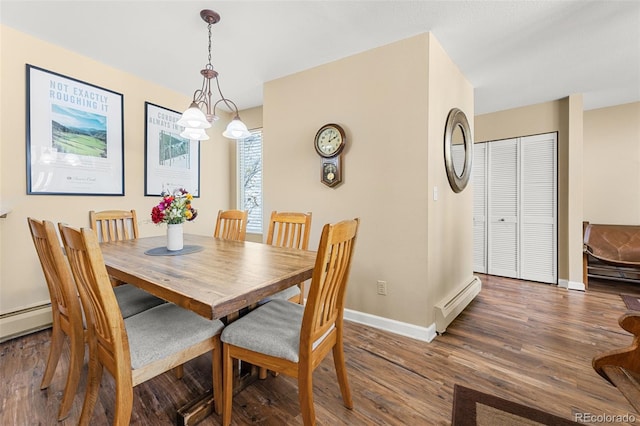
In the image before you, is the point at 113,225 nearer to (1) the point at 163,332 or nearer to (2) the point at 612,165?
(1) the point at 163,332

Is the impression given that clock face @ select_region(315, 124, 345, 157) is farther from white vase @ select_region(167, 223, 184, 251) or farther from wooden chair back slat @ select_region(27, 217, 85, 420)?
wooden chair back slat @ select_region(27, 217, 85, 420)

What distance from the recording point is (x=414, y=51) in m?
2.25

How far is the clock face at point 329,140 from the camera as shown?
101 inches

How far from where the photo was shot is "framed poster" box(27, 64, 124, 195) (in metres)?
2.35

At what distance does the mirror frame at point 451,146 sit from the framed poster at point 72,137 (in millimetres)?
Result: 3300

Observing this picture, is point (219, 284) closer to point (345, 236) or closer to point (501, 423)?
point (345, 236)

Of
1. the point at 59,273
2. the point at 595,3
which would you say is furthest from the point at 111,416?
the point at 595,3

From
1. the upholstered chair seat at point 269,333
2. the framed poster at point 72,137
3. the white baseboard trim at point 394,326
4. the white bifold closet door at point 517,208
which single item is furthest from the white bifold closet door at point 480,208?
the framed poster at point 72,137

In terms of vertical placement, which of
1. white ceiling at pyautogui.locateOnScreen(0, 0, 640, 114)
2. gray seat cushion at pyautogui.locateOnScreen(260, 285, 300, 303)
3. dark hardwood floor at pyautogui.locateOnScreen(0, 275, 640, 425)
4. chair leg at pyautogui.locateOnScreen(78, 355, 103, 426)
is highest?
white ceiling at pyautogui.locateOnScreen(0, 0, 640, 114)

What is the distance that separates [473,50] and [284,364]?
2.93m

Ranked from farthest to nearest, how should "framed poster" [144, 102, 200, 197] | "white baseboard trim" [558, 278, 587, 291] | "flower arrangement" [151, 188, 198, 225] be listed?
"white baseboard trim" [558, 278, 587, 291] < "framed poster" [144, 102, 200, 197] < "flower arrangement" [151, 188, 198, 225]

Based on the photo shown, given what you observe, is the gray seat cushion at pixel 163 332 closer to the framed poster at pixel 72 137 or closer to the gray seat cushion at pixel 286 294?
the gray seat cushion at pixel 286 294

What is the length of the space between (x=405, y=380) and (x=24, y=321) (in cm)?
302

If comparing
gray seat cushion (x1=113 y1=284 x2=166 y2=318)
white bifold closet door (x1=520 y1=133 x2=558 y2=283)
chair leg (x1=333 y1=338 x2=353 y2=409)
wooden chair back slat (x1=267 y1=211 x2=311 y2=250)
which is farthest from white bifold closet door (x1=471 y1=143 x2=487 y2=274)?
gray seat cushion (x1=113 y1=284 x2=166 y2=318)
